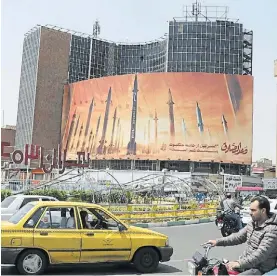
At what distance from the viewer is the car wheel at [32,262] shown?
20.8ft

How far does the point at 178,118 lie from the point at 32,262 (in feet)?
174

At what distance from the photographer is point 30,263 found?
6387 mm

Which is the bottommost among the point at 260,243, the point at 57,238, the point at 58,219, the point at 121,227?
the point at 57,238

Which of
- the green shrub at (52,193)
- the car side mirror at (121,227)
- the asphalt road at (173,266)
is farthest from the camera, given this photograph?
the green shrub at (52,193)

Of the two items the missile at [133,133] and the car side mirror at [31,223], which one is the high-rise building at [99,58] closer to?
the missile at [133,133]

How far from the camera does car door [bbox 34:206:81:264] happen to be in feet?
21.1

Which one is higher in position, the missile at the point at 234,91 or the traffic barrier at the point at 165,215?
the missile at the point at 234,91

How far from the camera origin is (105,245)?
671 cm

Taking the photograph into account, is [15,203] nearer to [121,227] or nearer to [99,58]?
[121,227]

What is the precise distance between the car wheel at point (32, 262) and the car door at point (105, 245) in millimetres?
573

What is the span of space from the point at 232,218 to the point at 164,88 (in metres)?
48.4

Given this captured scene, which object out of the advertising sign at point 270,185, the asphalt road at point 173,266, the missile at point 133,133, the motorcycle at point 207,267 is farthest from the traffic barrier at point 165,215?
the missile at point 133,133

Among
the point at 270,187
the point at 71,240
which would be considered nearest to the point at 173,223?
A: the point at 71,240

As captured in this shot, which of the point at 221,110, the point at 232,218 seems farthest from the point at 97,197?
the point at 221,110
